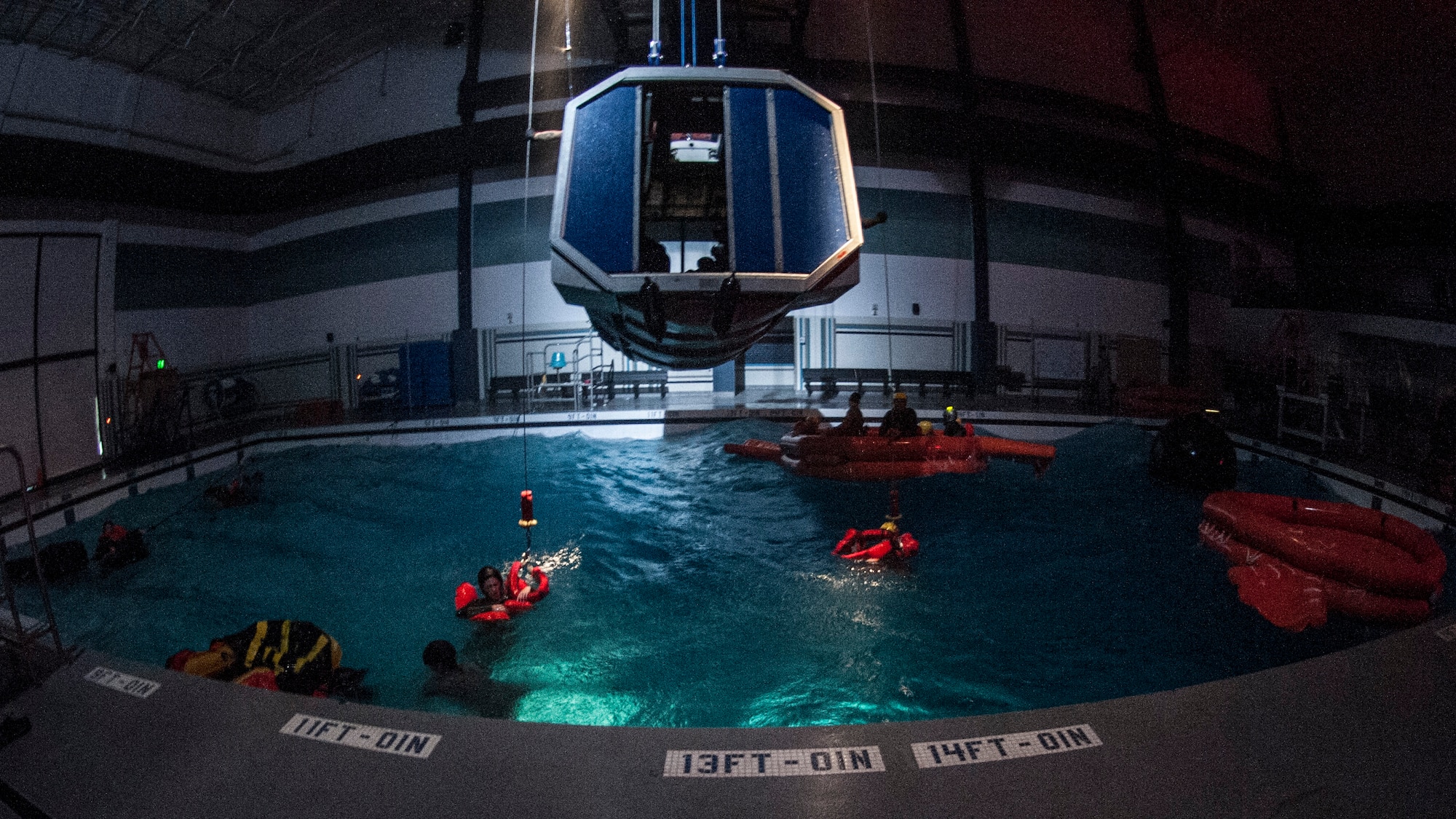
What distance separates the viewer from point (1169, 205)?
1143cm

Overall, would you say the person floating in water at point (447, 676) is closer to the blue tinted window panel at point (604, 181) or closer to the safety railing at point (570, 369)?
the blue tinted window panel at point (604, 181)

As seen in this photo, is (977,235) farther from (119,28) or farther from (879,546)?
(119,28)

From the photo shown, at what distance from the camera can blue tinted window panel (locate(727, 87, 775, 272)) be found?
437cm

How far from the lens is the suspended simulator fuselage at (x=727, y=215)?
→ 13.8 feet

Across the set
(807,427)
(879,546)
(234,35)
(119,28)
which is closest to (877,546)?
(879,546)

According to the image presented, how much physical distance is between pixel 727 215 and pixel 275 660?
370cm

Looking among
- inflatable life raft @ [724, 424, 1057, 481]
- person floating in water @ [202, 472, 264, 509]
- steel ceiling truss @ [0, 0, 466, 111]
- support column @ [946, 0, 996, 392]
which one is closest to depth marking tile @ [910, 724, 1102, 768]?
inflatable life raft @ [724, 424, 1057, 481]

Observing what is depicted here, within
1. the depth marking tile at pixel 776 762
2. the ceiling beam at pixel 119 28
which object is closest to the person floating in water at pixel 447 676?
the depth marking tile at pixel 776 762

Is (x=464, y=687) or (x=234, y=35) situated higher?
(x=234, y=35)

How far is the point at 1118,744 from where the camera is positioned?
1.96m

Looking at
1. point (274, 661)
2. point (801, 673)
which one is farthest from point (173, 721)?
point (801, 673)

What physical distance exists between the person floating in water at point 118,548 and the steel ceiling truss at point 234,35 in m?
6.50

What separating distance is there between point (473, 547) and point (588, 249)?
3.50 metres

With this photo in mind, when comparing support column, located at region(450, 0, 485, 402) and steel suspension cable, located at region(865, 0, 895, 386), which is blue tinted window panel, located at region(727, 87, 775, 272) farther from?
support column, located at region(450, 0, 485, 402)
